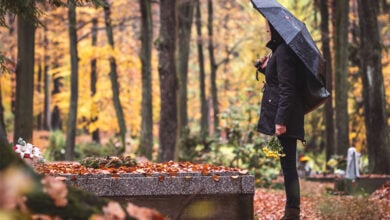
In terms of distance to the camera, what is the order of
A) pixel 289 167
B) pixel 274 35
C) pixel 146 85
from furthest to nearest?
pixel 146 85 → pixel 274 35 → pixel 289 167

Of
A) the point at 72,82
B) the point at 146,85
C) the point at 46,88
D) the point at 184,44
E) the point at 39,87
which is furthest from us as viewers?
the point at 39,87

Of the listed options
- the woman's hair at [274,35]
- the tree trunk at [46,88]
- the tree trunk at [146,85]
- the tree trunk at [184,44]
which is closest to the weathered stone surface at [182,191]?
the woman's hair at [274,35]

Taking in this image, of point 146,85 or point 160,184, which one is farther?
point 146,85

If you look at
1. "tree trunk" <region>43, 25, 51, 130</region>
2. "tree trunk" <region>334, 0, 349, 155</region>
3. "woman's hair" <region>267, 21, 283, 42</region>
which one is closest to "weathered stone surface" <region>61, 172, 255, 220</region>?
"woman's hair" <region>267, 21, 283, 42</region>

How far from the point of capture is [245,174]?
604 centimetres

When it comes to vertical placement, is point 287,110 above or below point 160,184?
above

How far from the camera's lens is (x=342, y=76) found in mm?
20359

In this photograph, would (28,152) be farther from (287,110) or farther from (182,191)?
(287,110)

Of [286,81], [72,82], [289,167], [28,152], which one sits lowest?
[289,167]

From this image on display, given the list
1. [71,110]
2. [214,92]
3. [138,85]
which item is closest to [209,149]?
[71,110]

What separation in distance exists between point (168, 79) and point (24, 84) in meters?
3.22

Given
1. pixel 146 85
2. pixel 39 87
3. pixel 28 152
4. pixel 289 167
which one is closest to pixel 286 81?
pixel 289 167

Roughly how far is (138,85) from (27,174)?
1250 inches

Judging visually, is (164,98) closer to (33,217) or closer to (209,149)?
(209,149)
